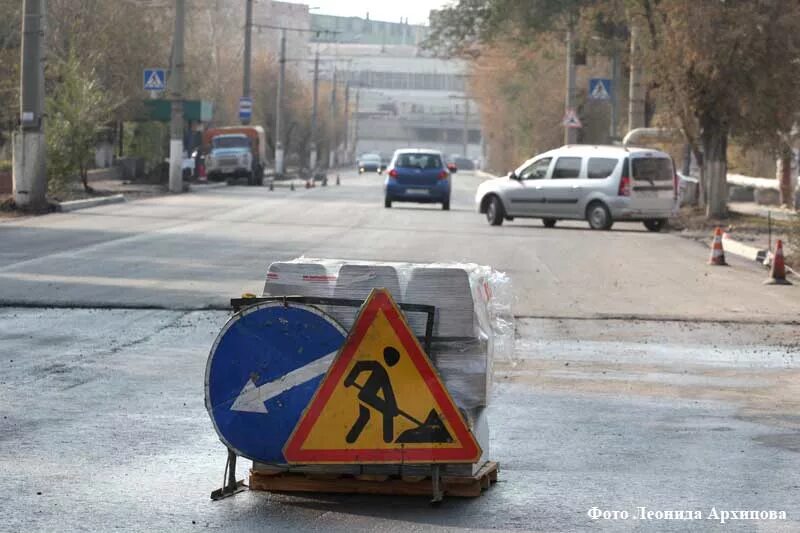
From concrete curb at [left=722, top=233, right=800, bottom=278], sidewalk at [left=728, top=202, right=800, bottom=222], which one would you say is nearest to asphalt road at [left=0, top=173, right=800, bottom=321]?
concrete curb at [left=722, top=233, right=800, bottom=278]

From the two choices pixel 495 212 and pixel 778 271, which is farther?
pixel 495 212

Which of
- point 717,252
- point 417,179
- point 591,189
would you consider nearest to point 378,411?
point 717,252

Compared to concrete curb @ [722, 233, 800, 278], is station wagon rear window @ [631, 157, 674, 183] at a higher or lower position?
higher

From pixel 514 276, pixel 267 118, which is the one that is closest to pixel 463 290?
pixel 514 276

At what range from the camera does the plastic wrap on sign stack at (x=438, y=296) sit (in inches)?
288

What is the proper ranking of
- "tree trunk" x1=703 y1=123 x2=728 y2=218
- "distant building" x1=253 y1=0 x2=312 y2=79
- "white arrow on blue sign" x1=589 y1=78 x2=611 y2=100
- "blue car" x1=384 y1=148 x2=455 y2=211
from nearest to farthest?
1. "tree trunk" x1=703 y1=123 x2=728 y2=218
2. "blue car" x1=384 y1=148 x2=455 y2=211
3. "white arrow on blue sign" x1=589 y1=78 x2=611 y2=100
4. "distant building" x1=253 y1=0 x2=312 y2=79

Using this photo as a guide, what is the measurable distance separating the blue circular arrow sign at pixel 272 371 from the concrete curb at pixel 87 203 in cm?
2743

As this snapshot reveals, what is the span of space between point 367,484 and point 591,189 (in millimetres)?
27338

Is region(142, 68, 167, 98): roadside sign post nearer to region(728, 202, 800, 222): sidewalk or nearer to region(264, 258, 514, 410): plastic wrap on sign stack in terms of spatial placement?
region(728, 202, 800, 222): sidewalk

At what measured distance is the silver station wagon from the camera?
33.8 m

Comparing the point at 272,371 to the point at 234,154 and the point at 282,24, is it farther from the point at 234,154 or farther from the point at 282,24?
the point at 282,24

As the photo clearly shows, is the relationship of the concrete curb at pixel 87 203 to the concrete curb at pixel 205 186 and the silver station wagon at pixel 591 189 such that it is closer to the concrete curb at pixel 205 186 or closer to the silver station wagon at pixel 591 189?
the silver station wagon at pixel 591 189

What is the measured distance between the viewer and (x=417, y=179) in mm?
41531

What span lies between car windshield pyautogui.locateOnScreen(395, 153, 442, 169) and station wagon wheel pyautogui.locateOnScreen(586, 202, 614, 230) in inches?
328
